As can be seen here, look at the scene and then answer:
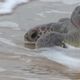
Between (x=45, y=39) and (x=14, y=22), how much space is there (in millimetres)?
1613

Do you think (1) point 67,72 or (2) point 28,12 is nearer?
(1) point 67,72

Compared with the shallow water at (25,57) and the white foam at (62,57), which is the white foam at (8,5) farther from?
the white foam at (62,57)

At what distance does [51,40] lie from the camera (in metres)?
5.44

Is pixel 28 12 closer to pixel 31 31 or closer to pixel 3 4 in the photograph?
pixel 3 4

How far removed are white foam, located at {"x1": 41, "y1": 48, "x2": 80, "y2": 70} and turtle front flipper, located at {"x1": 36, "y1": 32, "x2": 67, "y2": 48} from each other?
104 millimetres

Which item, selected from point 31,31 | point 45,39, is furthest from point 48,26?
point 45,39

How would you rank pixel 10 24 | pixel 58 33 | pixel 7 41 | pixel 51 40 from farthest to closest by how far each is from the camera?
1. pixel 10 24
2. pixel 7 41
3. pixel 58 33
4. pixel 51 40

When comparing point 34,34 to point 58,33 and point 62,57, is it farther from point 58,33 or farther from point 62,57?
point 62,57

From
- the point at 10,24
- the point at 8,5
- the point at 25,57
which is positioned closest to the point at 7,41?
the point at 25,57

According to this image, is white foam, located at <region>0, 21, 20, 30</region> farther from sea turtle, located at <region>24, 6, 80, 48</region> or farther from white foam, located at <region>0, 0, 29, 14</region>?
white foam, located at <region>0, 0, 29, 14</region>

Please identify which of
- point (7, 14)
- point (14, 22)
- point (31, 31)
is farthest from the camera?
point (7, 14)

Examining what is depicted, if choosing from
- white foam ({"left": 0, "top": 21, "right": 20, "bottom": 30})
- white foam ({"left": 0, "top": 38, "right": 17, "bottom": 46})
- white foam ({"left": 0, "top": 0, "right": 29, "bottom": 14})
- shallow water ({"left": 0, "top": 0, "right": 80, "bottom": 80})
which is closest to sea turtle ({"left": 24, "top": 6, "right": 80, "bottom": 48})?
shallow water ({"left": 0, "top": 0, "right": 80, "bottom": 80})

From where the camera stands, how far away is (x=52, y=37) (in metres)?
5.46

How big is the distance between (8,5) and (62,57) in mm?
3804
